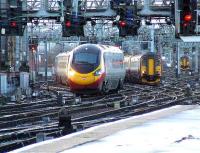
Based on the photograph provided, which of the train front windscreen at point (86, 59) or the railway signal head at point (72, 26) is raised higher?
the railway signal head at point (72, 26)

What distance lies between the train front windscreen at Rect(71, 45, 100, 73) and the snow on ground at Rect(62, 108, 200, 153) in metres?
20.6

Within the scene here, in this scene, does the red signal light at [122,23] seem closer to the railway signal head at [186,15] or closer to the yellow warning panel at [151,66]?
the yellow warning panel at [151,66]

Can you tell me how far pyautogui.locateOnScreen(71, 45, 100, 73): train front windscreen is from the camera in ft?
119

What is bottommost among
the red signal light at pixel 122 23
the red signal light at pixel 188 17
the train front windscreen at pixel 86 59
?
the train front windscreen at pixel 86 59

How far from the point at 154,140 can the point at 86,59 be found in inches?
963

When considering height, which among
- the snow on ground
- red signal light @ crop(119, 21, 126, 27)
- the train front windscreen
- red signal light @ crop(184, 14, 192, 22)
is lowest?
the snow on ground

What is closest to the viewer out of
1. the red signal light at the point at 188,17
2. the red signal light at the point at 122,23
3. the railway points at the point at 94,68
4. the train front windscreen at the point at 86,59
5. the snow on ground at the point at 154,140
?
the snow on ground at the point at 154,140

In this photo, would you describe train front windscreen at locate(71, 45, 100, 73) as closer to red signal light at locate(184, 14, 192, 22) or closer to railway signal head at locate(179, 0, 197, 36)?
railway signal head at locate(179, 0, 197, 36)

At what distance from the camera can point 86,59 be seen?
36438 millimetres

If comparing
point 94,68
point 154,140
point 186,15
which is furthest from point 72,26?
point 154,140

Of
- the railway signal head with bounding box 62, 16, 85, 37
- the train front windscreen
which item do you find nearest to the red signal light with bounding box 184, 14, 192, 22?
the train front windscreen

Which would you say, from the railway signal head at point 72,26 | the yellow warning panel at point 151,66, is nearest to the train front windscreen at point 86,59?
the railway signal head at point 72,26

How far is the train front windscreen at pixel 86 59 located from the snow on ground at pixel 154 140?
2055cm

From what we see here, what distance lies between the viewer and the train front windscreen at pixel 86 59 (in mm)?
36406
